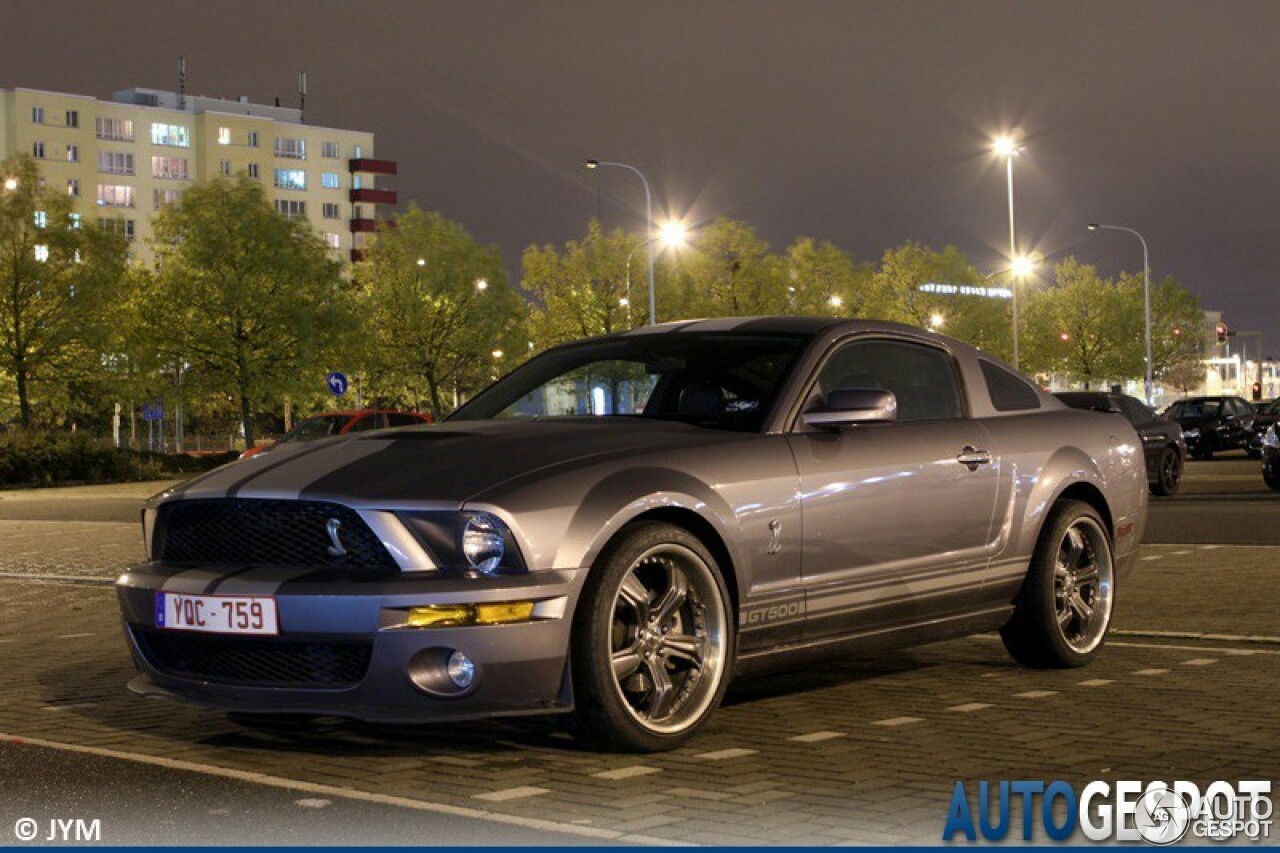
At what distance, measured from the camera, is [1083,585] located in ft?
29.6

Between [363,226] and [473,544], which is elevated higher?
[363,226]

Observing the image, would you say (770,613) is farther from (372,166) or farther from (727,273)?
(372,166)

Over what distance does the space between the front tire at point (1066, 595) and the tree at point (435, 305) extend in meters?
65.0

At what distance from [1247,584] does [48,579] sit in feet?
Answer: 30.0

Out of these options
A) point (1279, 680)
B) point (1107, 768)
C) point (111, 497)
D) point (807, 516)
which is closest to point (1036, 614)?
point (1279, 680)

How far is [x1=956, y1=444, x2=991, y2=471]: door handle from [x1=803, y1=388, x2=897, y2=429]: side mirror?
69 centimetres

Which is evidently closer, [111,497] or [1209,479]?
[1209,479]

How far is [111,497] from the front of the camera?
36.4 metres

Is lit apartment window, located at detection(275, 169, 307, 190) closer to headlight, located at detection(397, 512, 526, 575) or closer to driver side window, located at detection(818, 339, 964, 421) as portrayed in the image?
driver side window, located at detection(818, 339, 964, 421)

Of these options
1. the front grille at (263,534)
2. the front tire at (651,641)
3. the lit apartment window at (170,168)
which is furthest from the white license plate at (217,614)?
the lit apartment window at (170,168)

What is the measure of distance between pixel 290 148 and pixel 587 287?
225 ft

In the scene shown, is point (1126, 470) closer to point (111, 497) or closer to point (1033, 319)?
point (111, 497)

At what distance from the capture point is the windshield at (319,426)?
36181 millimetres

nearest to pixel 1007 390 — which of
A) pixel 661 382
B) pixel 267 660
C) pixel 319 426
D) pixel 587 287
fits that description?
pixel 661 382
